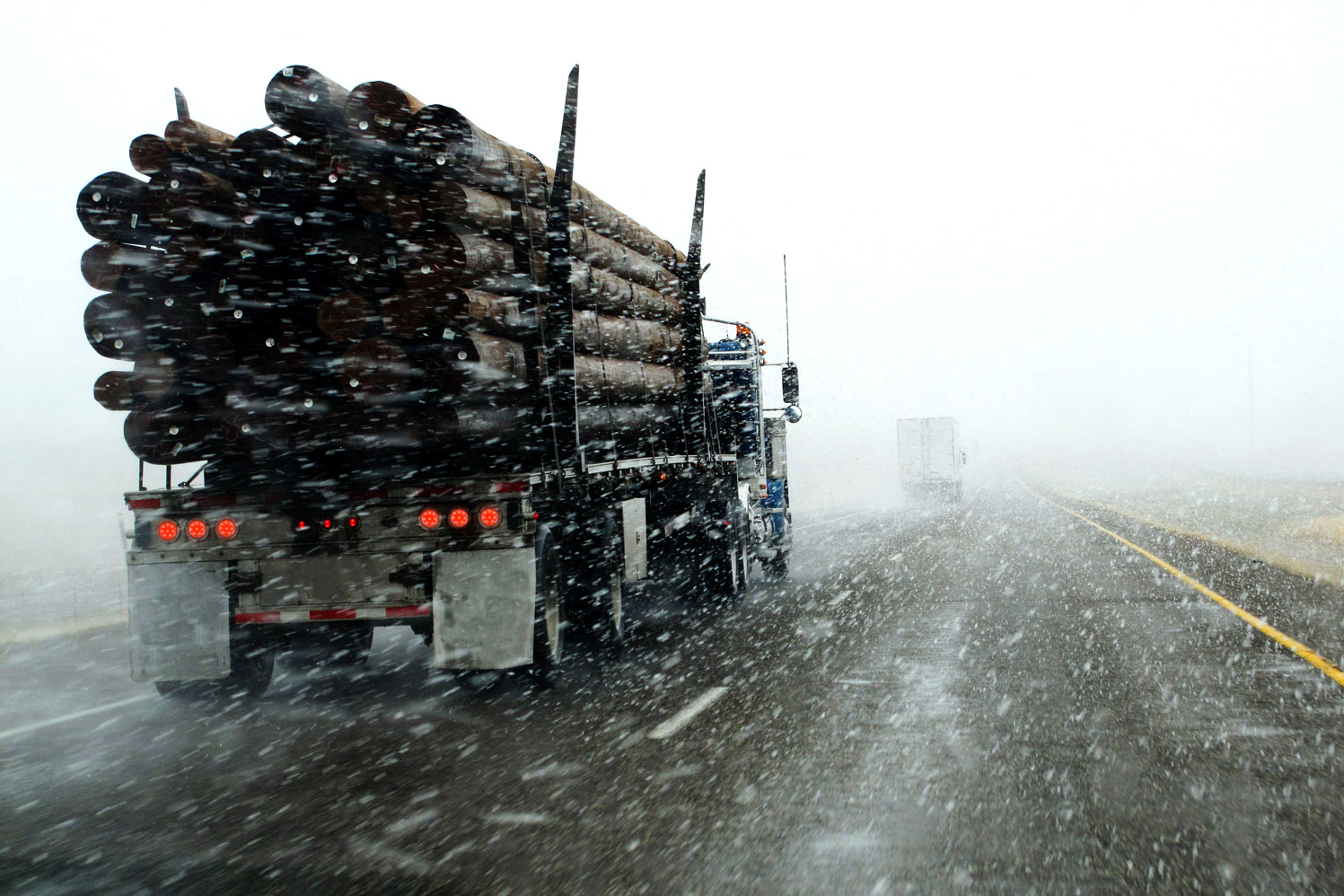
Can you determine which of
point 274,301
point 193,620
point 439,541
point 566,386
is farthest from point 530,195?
point 193,620

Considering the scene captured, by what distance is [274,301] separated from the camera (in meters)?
7.13

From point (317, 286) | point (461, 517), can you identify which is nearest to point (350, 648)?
point (461, 517)

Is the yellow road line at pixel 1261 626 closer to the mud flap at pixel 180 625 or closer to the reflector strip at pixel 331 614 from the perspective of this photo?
the reflector strip at pixel 331 614

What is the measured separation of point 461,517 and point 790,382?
9.21 metres

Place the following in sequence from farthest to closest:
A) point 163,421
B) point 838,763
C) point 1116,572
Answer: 1. point 1116,572
2. point 163,421
3. point 838,763

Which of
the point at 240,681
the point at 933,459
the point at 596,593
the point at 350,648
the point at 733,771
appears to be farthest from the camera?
the point at 933,459

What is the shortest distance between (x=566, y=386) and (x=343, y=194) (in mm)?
2287

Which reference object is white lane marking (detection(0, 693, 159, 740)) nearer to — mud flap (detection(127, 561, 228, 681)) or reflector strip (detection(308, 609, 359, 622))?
mud flap (detection(127, 561, 228, 681))

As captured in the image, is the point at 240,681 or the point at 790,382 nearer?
the point at 240,681

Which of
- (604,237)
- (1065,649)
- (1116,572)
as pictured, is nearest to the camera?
(1065,649)

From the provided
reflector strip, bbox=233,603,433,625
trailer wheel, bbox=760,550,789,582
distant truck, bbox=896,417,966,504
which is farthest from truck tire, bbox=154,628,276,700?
distant truck, bbox=896,417,966,504

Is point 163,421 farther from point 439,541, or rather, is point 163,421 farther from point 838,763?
point 838,763

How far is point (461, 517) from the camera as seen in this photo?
23.6 ft

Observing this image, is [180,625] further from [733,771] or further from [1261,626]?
[1261,626]
